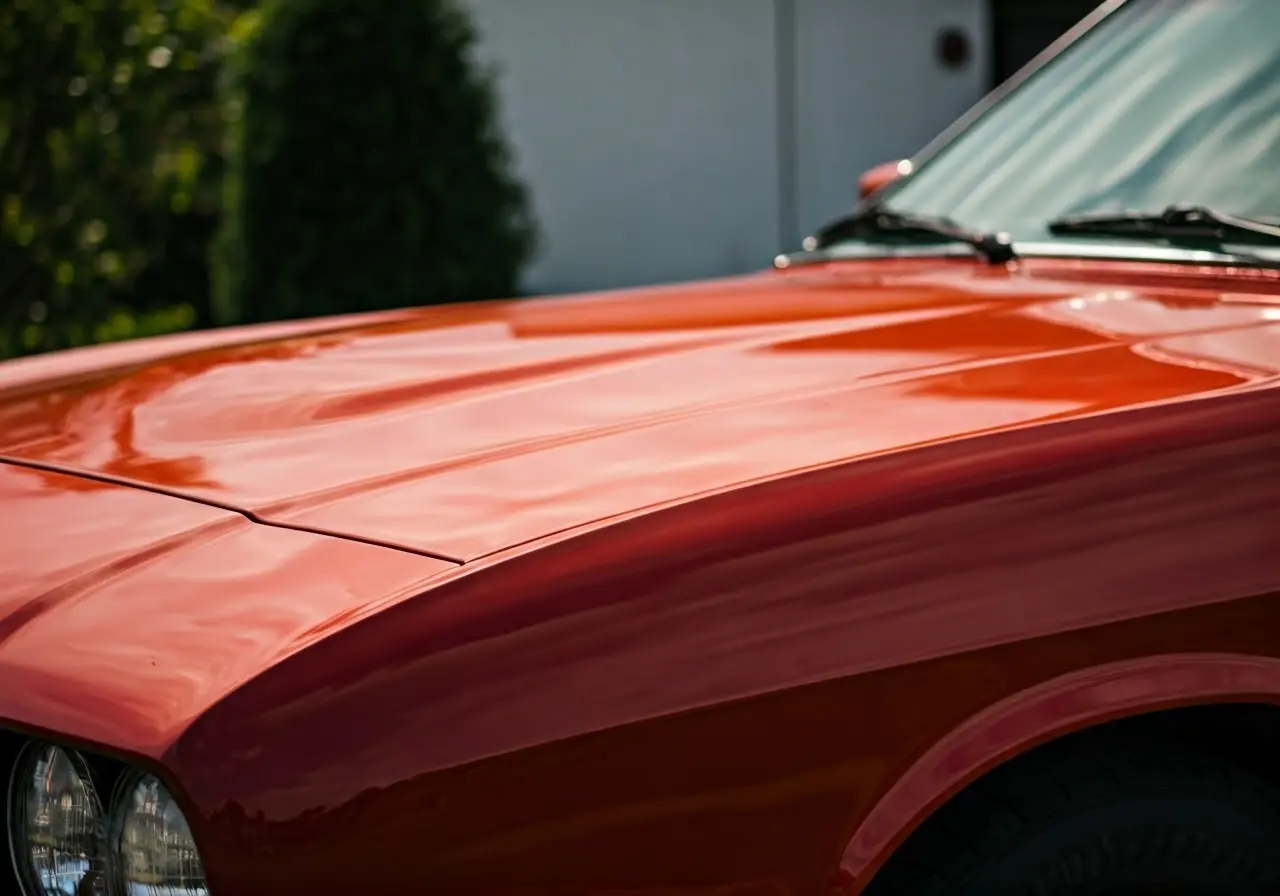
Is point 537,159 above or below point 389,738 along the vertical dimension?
above

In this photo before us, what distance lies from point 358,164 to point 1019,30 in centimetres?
932

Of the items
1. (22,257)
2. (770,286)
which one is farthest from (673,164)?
(770,286)

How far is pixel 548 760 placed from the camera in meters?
1.64

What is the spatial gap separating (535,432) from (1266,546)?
0.79 metres

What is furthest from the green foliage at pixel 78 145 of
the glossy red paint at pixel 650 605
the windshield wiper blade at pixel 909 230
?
the glossy red paint at pixel 650 605

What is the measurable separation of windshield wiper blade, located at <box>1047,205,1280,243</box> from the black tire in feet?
3.29

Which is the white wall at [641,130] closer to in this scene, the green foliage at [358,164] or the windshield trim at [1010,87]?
A: the green foliage at [358,164]

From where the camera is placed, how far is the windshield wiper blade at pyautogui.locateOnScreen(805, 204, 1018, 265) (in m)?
3.12

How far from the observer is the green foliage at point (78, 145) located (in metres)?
7.77

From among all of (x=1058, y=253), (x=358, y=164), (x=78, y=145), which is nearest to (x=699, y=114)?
(x=358, y=164)

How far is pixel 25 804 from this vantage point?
1784 mm

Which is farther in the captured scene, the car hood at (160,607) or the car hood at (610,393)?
the car hood at (610,393)

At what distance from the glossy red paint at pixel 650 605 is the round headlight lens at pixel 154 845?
0.07 meters

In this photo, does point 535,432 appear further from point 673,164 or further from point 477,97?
point 673,164
